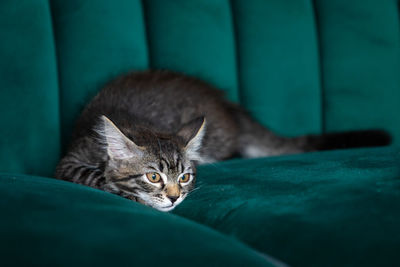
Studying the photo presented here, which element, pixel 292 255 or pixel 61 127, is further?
pixel 61 127

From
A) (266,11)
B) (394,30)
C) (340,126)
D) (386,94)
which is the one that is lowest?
(340,126)

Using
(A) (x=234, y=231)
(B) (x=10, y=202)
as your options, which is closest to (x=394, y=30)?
(A) (x=234, y=231)

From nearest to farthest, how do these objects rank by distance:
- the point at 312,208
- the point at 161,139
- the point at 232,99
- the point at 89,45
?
the point at 312,208, the point at 161,139, the point at 89,45, the point at 232,99

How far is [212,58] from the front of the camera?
6.91ft

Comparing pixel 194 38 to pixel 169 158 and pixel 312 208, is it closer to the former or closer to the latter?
pixel 169 158

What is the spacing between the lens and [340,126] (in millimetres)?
2318

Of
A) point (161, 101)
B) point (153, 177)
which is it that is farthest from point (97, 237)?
point (161, 101)

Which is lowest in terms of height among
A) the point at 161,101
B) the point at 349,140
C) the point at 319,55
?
the point at 349,140

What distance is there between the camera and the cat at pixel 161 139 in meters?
1.49

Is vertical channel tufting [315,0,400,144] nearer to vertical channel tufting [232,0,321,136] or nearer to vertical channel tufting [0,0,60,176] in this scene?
vertical channel tufting [232,0,321,136]

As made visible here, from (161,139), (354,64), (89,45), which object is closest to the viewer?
(161,139)

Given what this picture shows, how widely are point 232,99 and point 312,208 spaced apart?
1.25 m

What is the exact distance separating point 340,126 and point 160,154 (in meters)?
1.23

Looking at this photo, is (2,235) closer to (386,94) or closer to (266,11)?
(266,11)
